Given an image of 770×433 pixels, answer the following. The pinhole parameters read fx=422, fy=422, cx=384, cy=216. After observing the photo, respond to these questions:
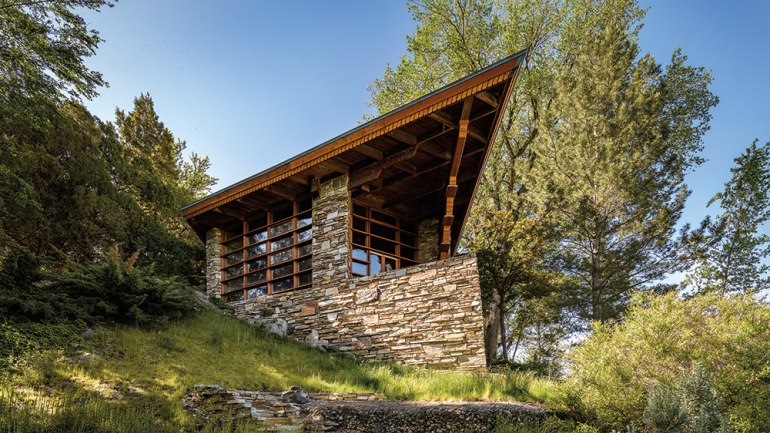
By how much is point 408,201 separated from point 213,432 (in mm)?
8541

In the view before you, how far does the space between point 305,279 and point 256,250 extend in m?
2.20

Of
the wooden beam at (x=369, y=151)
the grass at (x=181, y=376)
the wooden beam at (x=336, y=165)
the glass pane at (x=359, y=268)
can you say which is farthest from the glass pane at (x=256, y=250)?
the wooden beam at (x=369, y=151)

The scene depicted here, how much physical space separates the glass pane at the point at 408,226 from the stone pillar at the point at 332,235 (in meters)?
2.60

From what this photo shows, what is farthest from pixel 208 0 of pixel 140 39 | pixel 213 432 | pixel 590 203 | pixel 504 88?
pixel 590 203

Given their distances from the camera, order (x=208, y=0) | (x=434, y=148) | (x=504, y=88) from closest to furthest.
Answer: (x=504, y=88)
(x=208, y=0)
(x=434, y=148)

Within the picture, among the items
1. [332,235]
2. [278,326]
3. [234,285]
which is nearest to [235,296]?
[234,285]

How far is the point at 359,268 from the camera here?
34.4ft

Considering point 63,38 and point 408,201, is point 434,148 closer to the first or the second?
point 408,201

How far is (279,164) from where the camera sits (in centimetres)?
1051

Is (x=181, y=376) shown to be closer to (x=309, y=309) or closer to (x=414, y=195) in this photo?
(x=309, y=309)

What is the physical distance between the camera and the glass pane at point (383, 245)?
11.2 meters

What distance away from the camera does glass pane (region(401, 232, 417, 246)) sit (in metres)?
12.2

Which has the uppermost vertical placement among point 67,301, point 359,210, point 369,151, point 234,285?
point 369,151

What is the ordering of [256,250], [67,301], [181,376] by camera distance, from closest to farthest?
[181,376], [67,301], [256,250]
